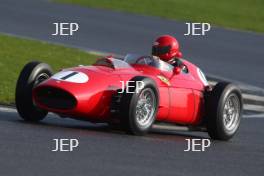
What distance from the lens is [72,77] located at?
11.3m

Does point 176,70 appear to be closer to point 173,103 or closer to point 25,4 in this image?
point 173,103

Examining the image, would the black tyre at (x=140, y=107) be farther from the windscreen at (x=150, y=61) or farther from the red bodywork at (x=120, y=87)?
the windscreen at (x=150, y=61)

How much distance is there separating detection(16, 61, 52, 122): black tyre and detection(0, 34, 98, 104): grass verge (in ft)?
8.22

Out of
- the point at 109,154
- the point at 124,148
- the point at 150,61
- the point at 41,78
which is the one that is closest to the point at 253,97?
the point at 150,61

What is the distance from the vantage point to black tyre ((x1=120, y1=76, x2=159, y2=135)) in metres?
11.2

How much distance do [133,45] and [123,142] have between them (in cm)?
1164

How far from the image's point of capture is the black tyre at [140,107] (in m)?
11.2

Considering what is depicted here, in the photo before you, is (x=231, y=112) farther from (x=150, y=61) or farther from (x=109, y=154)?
(x=109, y=154)

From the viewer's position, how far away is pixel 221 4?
2998 centimetres

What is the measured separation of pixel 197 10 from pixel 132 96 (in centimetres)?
1714

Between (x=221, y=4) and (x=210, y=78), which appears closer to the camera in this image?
(x=210, y=78)

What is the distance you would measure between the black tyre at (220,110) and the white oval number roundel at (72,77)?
1.79 metres

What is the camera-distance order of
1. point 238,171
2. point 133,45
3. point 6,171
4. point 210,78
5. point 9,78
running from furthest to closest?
point 133,45
point 210,78
point 9,78
point 238,171
point 6,171

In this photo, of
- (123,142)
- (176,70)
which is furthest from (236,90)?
(123,142)
